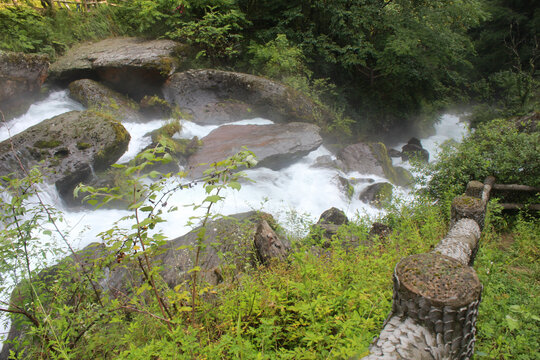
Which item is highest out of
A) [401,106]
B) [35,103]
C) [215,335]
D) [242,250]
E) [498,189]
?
[35,103]

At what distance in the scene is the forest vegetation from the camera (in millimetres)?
1998

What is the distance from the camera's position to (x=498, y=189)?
5.50m

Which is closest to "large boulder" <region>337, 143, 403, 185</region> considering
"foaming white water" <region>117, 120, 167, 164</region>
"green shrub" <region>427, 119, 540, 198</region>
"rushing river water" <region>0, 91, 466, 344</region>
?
"rushing river water" <region>0, 91, 466, 344</region>

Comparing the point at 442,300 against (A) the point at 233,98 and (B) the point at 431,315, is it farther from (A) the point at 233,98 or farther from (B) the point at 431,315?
(A) the point at 233,98

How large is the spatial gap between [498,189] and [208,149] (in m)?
6.81

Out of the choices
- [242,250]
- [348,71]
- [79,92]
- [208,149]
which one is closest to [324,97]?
[348,71]

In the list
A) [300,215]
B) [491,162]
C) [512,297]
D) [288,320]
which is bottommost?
[300,215]

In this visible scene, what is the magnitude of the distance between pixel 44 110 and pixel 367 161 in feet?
32.4

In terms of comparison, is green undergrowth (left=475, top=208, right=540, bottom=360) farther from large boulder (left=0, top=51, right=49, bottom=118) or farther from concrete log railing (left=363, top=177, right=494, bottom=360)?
large boulder (left=0, top=51, right=49, bottom=118)

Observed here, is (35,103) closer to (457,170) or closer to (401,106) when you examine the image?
(457,170)

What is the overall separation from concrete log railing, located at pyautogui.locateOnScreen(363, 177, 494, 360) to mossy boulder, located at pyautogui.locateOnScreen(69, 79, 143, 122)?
31.3 ft

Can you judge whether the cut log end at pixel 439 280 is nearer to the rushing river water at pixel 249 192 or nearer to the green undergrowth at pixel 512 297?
the green undergrowth at pixel 512 297

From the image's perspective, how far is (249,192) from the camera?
7.88 metres

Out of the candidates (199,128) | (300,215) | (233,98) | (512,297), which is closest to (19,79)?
(199,128)
